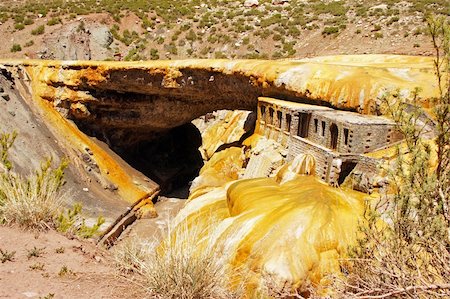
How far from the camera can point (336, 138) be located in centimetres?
1385

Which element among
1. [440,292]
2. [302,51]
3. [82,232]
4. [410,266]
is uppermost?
A: [440,292]

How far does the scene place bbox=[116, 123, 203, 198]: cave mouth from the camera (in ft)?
83.7

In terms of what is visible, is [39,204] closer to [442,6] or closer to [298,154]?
[298,154]

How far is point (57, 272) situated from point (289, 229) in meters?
5.12

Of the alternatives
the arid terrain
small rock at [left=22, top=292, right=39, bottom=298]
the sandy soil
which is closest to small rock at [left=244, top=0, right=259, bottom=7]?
the arid terrain

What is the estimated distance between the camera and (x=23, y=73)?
22.7 metres

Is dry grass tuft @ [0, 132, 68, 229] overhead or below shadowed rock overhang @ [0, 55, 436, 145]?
overhead

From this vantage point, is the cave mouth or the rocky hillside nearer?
the cave mouth

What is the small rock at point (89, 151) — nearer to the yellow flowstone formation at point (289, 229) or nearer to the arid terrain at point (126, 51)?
the arid terrain at point (126, 51)

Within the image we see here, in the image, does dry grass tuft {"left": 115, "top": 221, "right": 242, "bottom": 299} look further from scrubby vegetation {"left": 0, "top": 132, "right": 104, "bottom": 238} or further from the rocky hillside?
the rocky hillside

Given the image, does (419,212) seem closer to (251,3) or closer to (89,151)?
(89,151)

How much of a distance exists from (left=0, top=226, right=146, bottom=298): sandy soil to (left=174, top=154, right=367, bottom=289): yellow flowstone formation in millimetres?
2004

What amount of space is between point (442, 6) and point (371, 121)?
28.9 m

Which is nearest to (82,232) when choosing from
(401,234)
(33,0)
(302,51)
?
(401,234)
